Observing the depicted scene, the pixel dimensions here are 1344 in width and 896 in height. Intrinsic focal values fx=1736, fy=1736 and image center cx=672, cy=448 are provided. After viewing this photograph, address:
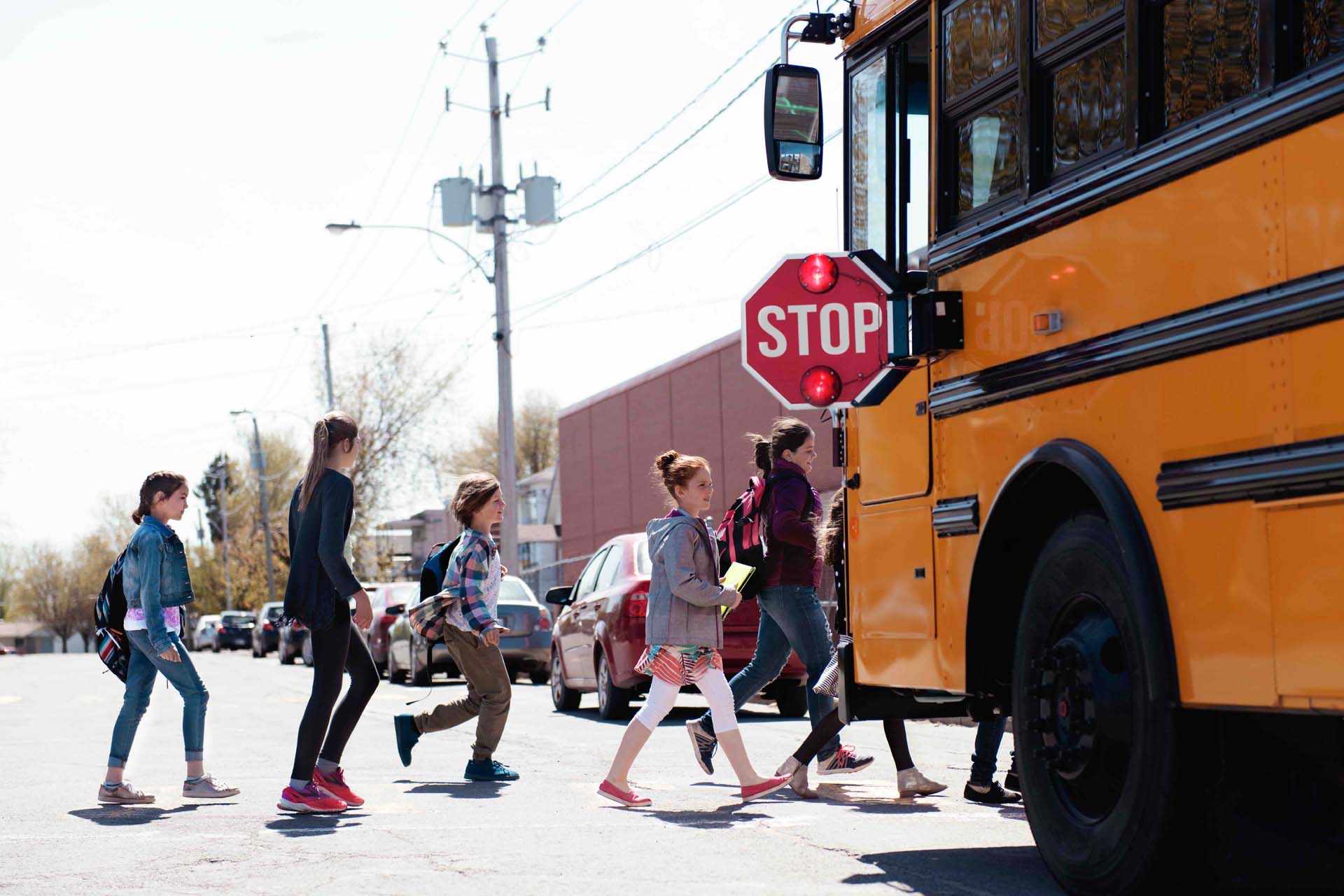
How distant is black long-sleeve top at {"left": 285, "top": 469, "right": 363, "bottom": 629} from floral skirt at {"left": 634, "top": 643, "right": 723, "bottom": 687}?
4.80ft

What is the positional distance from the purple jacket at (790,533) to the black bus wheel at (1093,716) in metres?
3.41

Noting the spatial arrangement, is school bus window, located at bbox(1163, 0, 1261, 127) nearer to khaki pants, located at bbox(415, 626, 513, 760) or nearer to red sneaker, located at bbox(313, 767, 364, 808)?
red sneaker, located at bbox(313, 767, 364, 808)

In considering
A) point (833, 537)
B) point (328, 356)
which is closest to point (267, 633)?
point (328, 356)

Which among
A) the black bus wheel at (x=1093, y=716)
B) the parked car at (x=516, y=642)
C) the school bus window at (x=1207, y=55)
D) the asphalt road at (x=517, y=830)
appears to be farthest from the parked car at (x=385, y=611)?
the school bus window at (x=1207, y=55)

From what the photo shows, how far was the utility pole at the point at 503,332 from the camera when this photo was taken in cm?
2930

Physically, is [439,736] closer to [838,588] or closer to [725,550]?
[725,550]

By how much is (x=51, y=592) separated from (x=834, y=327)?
163 meters

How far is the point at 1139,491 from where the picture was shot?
4707mm

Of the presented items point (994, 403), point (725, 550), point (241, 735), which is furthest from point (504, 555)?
point (994, 403)

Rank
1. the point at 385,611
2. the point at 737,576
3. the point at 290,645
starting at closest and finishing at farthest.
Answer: the point at 737,576 < the point at 385,611 < the point at 290,645

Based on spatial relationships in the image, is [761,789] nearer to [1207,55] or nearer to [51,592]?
[1207,55]

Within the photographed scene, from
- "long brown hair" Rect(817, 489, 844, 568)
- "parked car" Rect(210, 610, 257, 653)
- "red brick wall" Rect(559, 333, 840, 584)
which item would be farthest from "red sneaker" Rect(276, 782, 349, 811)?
"parked car" Rect(210, 610, 257, 653)

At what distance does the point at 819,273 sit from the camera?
21.2 feet

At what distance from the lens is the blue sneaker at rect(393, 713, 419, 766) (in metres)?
9.62
